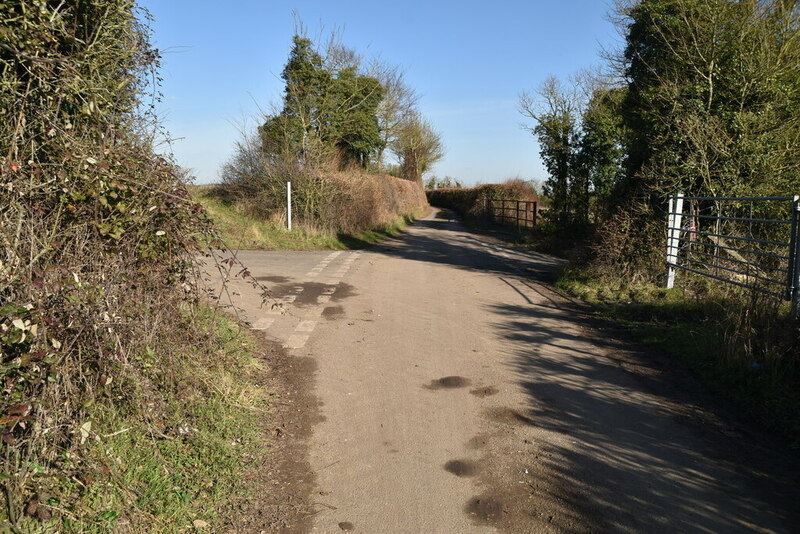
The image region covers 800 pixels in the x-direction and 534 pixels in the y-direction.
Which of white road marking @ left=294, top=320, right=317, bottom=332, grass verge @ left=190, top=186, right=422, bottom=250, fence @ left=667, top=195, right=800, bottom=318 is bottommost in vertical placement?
white road marking @ left=294, top=320, right=317, bottom=332

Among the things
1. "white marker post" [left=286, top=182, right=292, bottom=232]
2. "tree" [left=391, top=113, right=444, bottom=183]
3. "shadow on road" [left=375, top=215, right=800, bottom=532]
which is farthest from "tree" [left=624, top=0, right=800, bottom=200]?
"tree" [left=391, top=113, right=444, bottom=183]

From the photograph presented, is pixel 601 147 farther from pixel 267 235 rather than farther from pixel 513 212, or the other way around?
pixel 513 212

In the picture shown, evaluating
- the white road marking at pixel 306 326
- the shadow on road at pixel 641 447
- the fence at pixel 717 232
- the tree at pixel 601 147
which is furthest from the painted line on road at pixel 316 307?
the tree at pixel 601 147

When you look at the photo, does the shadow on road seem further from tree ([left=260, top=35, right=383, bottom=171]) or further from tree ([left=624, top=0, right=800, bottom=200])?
tree ([left=260, top=35, right=383, bottom=171])

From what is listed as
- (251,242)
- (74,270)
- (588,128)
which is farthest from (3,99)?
(588,128)

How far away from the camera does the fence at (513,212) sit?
1186 inches

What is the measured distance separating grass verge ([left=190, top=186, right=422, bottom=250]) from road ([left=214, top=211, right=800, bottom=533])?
10.7 m

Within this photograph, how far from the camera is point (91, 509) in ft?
11.7

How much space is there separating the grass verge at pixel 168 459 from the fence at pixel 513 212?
22650 mm

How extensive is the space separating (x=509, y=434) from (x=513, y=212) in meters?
29.1

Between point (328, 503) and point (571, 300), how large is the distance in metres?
8.59

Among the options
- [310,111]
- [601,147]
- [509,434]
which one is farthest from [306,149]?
[509,434]

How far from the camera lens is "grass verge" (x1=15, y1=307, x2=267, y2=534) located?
140 inches

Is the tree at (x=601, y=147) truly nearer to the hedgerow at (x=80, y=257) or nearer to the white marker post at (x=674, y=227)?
the white marker post at (x=674, y=227)
